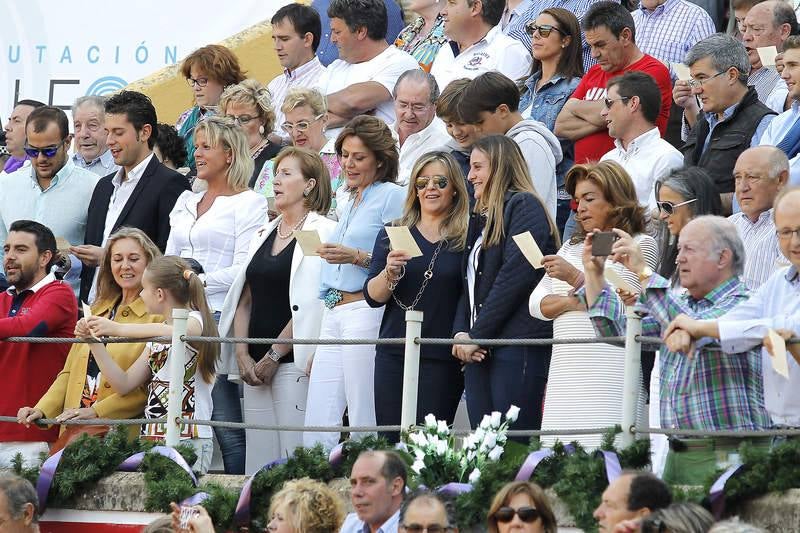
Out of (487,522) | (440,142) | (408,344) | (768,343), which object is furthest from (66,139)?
(768,343)

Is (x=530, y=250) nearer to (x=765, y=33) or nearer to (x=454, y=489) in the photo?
(x=454, y=489)

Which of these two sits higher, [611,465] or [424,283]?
[424,283]

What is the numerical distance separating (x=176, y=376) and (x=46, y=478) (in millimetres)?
883

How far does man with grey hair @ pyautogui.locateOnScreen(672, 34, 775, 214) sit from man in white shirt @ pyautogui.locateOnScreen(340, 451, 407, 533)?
300cm

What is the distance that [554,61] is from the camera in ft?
38.0

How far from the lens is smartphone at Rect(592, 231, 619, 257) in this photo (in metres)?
7.71

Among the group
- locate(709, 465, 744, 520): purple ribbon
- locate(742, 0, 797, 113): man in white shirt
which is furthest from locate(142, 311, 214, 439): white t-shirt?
locate(742, 0, 797, 113): man in white shirt

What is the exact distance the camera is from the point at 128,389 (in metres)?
9.67

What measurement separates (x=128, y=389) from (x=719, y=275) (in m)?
3.61

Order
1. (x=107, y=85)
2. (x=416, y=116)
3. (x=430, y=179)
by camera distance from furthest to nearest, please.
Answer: (x=107, y=85)
(x=416, y=116)
(x=430, y=179)

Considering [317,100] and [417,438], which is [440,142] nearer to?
[317,100]

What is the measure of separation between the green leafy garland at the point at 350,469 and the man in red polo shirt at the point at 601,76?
3174mm

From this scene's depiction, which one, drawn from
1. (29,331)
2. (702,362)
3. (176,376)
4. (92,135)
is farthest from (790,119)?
(92,135)

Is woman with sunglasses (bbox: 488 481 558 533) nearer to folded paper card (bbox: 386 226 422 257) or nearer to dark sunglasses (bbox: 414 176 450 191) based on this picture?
folded paper card (bbox: 386 226 422 257)
